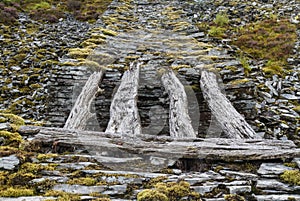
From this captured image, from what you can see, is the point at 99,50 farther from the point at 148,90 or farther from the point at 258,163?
the point at 258,163

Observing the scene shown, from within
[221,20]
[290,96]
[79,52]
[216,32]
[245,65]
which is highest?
[221,20]

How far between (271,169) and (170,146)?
1584 millimetres

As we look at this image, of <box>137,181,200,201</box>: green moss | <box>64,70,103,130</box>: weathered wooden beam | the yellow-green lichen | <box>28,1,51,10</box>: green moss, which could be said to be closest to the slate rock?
the yellow-green lichen

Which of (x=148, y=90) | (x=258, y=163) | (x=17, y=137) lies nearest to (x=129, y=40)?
(x=148, y=90)

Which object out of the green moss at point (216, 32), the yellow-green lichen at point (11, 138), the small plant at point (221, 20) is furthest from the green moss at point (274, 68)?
the yellow-green lichen at point (11, 138)

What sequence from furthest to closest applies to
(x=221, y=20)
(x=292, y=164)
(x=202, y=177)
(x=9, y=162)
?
(x=221, y=20)
(x=292, y=164)
(x=9, y=162)
(x=202, y=177)

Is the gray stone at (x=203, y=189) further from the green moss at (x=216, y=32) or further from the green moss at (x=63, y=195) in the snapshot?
the green moss at (x=216, y=32)

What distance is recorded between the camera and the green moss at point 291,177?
414 centimetres

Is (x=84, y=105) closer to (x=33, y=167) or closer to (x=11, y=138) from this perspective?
(x=11, y=138)

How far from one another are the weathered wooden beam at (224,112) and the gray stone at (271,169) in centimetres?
123

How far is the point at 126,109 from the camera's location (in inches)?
278

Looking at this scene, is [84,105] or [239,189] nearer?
[239,189]

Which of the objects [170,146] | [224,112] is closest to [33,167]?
[170,146]

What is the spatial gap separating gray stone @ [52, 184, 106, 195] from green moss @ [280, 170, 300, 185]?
2.52 metres
